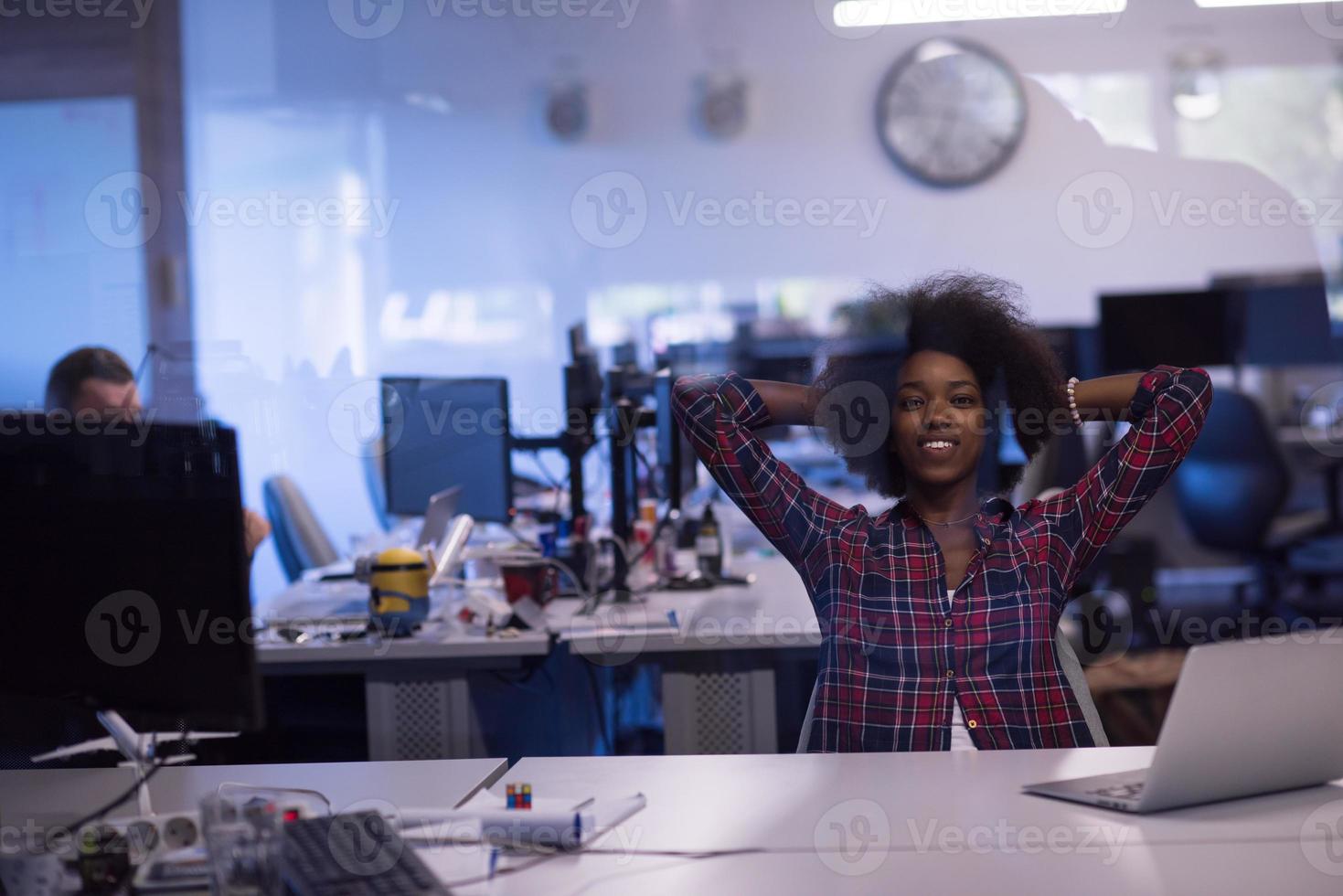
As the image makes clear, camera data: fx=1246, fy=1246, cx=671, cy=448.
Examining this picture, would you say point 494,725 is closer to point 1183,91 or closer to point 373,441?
point 373,441

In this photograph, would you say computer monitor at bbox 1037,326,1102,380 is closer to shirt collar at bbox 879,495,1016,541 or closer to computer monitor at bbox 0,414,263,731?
shirt collar at bbox 879,495,1016,541

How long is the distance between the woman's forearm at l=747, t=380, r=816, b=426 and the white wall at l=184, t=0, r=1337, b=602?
3318mm

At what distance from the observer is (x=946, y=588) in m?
1.74

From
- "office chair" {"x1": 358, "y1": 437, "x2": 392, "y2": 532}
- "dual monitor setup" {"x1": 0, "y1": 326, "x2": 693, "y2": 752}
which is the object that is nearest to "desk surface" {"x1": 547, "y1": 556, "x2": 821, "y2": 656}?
"dual monitor setup" {"x1": 0, "y1": 326, "x2": 693, "y2": 752}

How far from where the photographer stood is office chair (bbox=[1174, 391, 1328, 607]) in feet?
14.8

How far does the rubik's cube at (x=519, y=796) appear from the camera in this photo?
133cm

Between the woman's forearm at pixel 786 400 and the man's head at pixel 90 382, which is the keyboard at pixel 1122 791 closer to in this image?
the woman's forearm at pixel 786 400

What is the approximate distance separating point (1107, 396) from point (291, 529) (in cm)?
253

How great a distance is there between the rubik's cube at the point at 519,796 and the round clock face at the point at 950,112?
4324 mm

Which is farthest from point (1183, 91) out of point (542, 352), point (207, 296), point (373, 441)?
point (207, 296)

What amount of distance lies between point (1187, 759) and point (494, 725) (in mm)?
1710

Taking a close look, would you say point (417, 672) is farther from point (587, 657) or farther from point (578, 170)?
point (578, 170)

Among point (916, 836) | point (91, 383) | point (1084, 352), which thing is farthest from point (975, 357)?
point (1084, 352)

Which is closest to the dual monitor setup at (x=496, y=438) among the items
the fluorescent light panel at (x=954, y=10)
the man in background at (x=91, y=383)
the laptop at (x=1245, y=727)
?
the man in background at (x=91, y=383)
